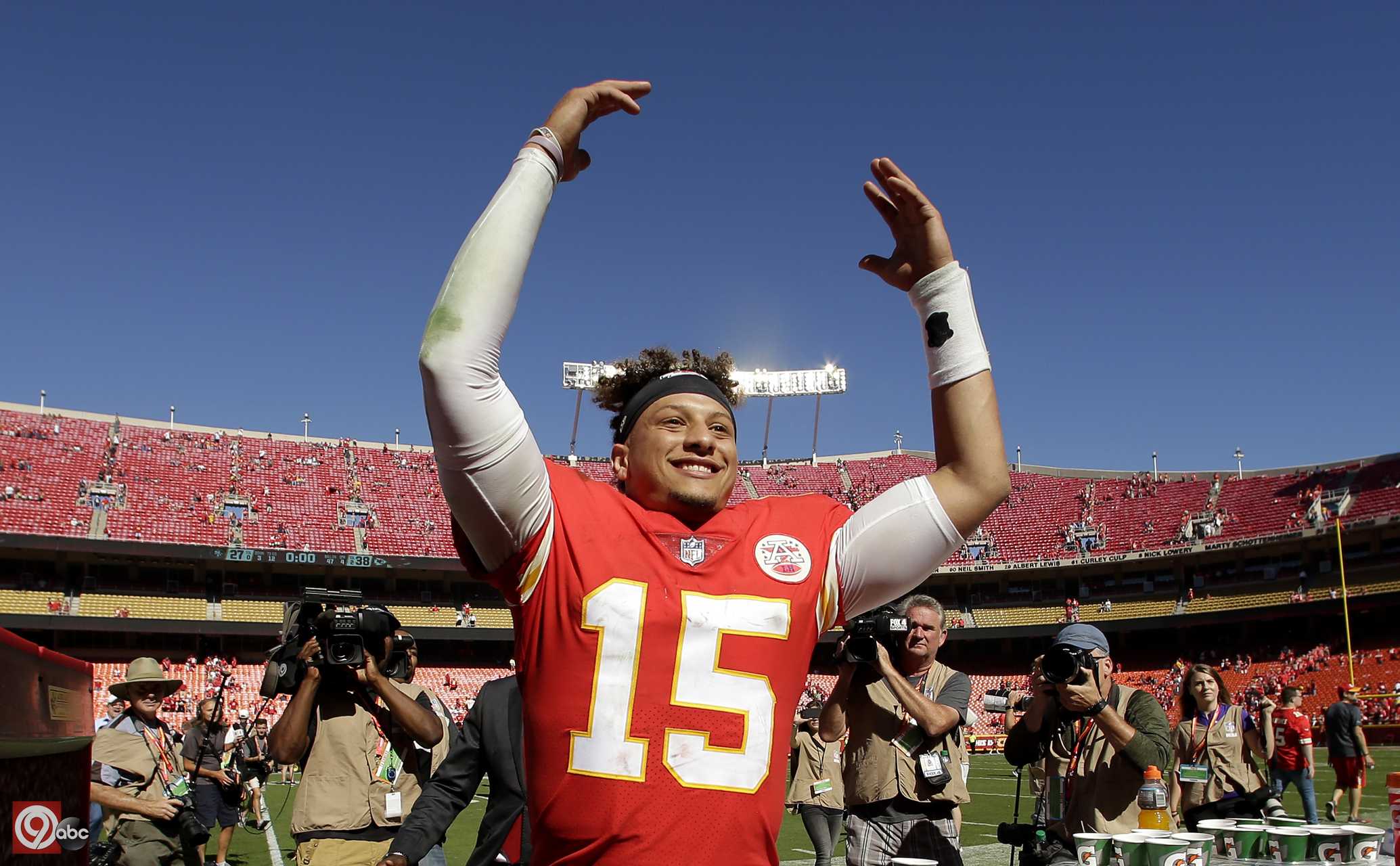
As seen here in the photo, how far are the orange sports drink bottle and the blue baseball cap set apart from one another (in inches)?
27.6

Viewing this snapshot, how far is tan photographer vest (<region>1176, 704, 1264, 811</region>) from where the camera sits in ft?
27.9

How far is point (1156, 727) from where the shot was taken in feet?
17.6

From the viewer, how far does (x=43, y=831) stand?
1.82 m

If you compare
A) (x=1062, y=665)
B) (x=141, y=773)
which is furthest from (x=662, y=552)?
(x=141, y=773)

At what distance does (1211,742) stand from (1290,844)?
15.9 ft

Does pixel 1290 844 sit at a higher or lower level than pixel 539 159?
lower

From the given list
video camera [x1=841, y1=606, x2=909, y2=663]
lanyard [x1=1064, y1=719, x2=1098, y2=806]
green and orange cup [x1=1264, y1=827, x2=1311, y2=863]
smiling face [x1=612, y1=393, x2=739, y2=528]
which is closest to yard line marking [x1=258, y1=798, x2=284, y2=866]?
video camera [x1=841, y1=606, x2=909, y2=663]

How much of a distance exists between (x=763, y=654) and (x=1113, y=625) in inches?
1825

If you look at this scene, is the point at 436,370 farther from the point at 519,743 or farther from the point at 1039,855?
the point at 1039,855

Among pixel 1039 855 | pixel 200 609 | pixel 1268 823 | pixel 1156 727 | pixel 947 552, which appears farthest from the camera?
pixel 200 609

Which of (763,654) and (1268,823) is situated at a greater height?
(763,654)

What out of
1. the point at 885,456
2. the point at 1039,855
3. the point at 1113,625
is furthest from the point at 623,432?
the point at 885,456

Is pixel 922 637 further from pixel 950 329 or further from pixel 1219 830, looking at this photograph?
pixel 950 329

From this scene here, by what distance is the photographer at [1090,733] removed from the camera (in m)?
5.09
